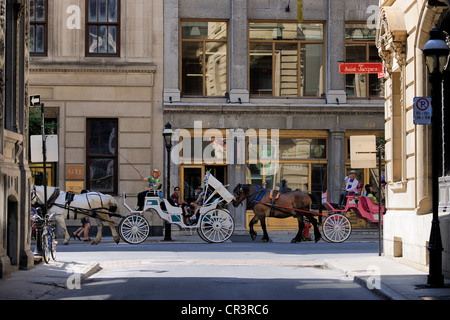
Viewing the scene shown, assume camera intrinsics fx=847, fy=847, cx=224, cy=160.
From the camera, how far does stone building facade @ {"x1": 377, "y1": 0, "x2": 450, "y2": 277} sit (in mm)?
16547

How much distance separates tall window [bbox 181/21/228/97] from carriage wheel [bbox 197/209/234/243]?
811cm

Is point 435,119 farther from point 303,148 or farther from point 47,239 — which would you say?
point 303,148

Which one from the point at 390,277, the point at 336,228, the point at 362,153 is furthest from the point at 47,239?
the point at 336,228

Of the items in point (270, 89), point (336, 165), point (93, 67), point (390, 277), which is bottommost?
point (390, 277)

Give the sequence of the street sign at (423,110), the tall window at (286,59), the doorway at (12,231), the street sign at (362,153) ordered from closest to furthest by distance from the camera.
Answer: the street sign at (423,110) → the doorway at (12,231) → the street sign at (362,153) → the tall window at (286,59)

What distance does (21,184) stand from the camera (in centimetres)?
1667

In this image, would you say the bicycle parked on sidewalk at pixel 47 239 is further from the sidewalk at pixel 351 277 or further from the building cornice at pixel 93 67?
the building cornice at pixel 93 67

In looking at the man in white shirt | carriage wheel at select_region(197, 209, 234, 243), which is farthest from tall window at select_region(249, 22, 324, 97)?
carriage wheel at select_region(197, 209, 234, 243)

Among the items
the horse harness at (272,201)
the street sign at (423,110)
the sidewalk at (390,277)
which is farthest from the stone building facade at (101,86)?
the street sign at (423,110)

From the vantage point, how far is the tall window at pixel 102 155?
108 ft

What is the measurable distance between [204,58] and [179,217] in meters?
9.22

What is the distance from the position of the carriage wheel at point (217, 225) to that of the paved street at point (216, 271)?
33 centimetres

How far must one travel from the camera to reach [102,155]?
108 ft
